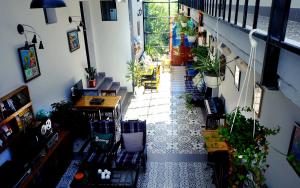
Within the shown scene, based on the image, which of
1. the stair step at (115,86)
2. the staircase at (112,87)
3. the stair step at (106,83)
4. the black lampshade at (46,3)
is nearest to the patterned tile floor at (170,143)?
the staircase at (112,87)

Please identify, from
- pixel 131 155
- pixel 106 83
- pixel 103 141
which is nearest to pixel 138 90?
pixel 106 83

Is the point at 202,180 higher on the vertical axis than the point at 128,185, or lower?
lower

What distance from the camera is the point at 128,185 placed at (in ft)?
14.9

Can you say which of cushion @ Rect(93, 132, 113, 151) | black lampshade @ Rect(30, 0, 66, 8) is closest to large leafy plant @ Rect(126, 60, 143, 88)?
cushion @ Rect(93, 132, 113, 151)

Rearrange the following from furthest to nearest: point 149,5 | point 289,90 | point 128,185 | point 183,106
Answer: point 149,5
point 183,106
point 128,185
point 289,90

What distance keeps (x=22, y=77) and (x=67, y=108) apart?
1.38 meters

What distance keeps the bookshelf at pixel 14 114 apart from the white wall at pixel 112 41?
176 inches

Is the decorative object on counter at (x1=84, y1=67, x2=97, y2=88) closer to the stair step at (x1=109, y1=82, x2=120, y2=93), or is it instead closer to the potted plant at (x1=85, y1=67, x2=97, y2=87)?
the potted plant at (x1=85, y1=67, x2=97, y2=87)

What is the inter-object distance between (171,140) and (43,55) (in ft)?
13.4

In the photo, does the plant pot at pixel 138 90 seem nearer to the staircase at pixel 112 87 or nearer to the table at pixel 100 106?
the staircase at pixel 112 87

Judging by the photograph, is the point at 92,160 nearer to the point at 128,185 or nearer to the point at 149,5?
the point at 128,185

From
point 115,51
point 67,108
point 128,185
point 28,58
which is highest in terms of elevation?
point 28,58

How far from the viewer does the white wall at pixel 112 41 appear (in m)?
8.92

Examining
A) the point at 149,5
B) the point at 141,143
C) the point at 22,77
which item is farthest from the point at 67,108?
the point at 149,5
